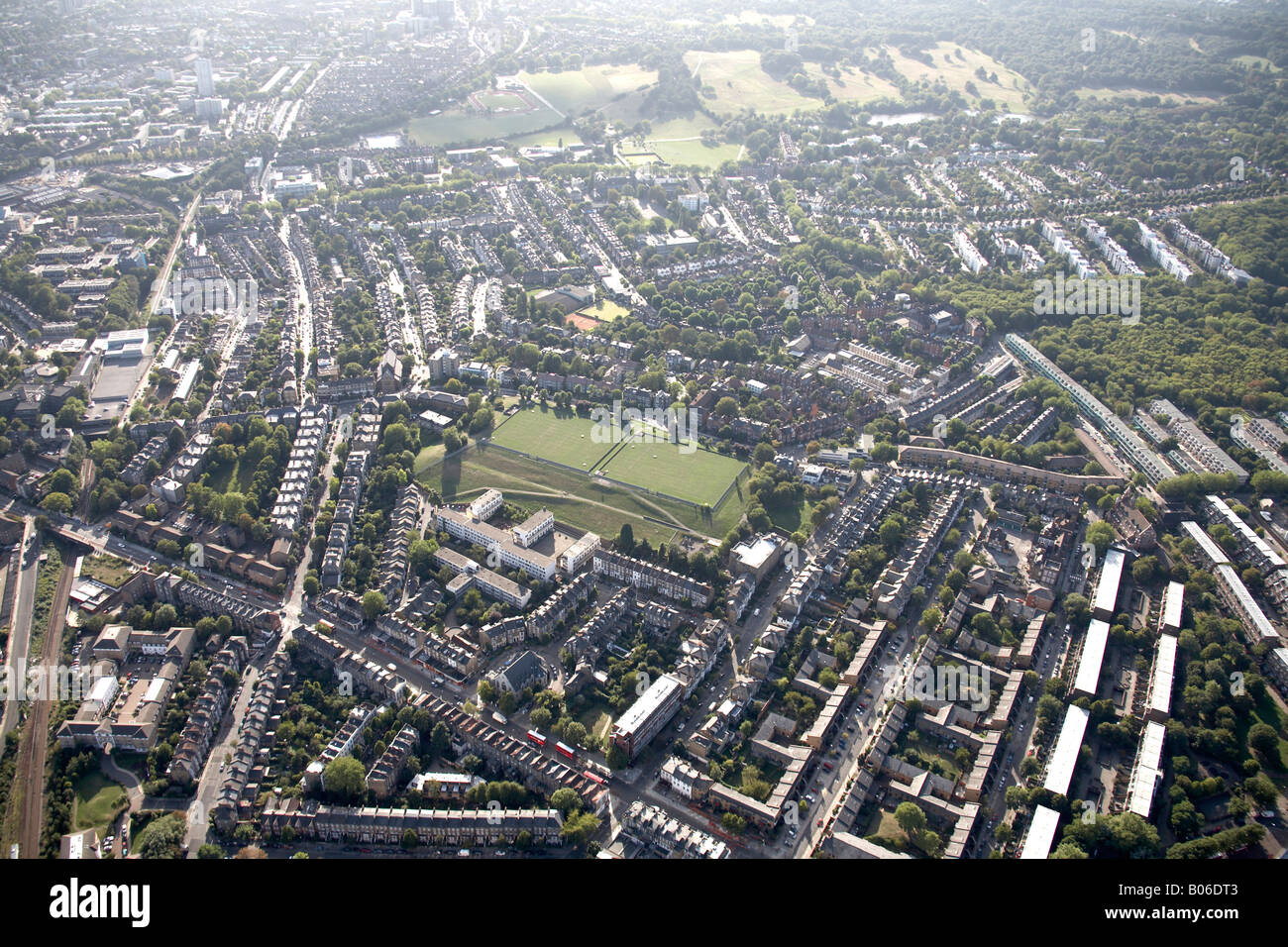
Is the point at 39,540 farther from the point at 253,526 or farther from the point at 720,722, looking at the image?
the point at 720,722

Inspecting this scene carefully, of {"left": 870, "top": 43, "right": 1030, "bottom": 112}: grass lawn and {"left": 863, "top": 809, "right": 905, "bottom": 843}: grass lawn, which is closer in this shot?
{"left": 863, "top": 809, "right": 905, "bottom": 843}: grass lawn

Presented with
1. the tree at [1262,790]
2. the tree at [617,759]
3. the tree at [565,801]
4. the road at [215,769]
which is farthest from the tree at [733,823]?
the tree at [1262,790]

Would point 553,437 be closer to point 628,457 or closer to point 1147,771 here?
point 628,457

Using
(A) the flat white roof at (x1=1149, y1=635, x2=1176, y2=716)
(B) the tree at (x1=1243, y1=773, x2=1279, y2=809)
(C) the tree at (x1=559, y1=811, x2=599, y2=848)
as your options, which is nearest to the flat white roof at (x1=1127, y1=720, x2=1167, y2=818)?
(A) the flat white roof at (x1=1149, y1=635, x2=1176, y2=716)

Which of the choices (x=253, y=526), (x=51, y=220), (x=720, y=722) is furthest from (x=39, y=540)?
(x=51, y=220)

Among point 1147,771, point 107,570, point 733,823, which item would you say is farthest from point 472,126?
point 1147,771

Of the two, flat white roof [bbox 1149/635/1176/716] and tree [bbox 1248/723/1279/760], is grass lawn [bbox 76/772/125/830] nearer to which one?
flat white roof [bbox 1149/635/1176/716]
